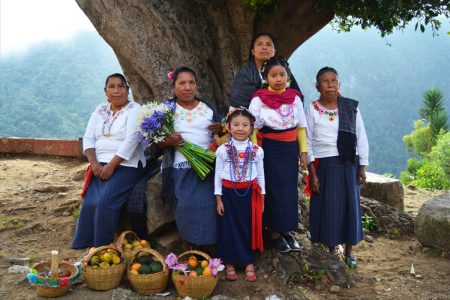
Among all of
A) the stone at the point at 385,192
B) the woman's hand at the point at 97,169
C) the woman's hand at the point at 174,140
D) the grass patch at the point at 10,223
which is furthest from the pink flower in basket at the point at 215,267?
the stone at the point at 385,192

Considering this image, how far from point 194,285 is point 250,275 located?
22.6 inches

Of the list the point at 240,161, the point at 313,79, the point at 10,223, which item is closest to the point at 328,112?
the point at 240,161

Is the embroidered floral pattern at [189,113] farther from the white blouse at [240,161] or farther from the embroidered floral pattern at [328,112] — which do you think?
the embroidered floral pattern at [328,112]

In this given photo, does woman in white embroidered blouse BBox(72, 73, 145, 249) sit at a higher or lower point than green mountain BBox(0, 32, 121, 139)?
lower

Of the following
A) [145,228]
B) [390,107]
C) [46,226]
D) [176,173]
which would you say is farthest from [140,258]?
[390,107]

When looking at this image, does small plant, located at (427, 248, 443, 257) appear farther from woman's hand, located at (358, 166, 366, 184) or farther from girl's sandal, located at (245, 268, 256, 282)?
girl's sandal, located at (245, 268, 256, 282)

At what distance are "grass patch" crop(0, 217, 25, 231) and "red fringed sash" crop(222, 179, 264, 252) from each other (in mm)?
3161

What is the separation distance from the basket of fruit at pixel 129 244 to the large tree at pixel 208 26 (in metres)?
1.73

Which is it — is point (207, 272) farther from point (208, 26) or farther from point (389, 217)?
point (389, 217)

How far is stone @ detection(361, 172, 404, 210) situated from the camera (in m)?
6.77

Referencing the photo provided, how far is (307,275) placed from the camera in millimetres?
3957

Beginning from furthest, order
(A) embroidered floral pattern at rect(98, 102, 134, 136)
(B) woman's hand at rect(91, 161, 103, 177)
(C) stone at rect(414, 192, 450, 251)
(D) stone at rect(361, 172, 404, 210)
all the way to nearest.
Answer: (D) stone at rect(361, 172, 404, 210) → (C) stone at rect(414, 192, 450, 251) → (A) embroidered floral pattern at rect(98, 102, 134, 136) → (B) woman's hand at rect(91, 161, 103, 177)

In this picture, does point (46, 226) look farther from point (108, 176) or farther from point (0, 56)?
point (0, 56)

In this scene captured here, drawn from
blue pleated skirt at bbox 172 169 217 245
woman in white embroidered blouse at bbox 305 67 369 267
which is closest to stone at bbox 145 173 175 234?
blue pleated skirt at bbox 172 169 217 245
